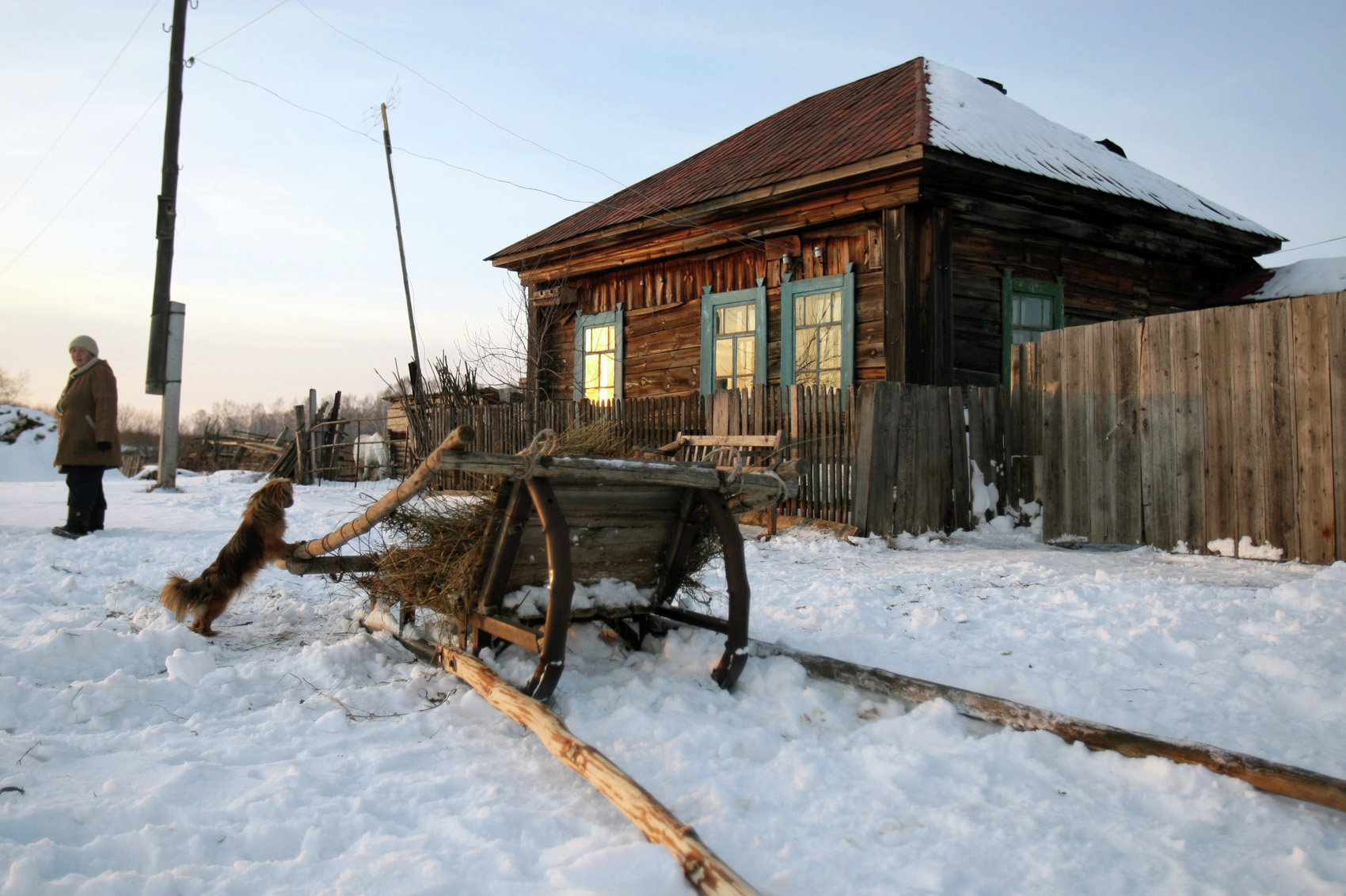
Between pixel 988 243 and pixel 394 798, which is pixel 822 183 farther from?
pixel 394 798

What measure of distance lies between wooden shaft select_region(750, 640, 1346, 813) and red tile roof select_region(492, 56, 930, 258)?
268 inches

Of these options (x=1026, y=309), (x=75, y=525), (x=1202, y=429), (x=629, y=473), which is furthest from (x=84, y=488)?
(x=1026, y=309)

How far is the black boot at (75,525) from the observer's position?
729 cm

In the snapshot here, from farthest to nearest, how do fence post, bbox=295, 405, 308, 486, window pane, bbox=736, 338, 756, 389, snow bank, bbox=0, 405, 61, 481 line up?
snow bank, bbox=0, 405, 61, 481, fence post, bbox=295, 405, 308, 486, window pane, bbox=736, 338, 756, 389

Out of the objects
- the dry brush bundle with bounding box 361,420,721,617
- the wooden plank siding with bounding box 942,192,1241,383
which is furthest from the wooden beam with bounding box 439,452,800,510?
the wooden plank siding with bounding box 942,192,1241,383

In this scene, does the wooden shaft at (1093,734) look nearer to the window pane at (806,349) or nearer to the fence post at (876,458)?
the fence post at (876,458)

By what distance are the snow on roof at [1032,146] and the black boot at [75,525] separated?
29.1ft

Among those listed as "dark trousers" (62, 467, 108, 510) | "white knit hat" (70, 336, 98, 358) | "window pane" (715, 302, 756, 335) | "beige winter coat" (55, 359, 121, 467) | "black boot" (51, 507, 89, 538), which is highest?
"window pane" (715, 302, 756, 335)

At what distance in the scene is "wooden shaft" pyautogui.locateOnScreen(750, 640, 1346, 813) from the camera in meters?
2.21

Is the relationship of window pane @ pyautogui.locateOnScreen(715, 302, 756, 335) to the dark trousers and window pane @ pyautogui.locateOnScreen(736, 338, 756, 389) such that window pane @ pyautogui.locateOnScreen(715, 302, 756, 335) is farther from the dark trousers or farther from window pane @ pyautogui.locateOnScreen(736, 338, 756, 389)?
the dark trousers

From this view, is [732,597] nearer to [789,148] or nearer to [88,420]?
[88,420]

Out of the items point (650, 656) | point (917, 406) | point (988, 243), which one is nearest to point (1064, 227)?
point (988, 243)

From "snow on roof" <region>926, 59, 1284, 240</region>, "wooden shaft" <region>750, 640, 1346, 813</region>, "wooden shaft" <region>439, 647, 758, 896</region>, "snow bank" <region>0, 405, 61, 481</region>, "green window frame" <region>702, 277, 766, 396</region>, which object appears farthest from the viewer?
"snow bank" <region>0, 405, 61, 481</region>

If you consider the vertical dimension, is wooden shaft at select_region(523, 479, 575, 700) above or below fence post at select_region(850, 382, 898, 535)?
below
